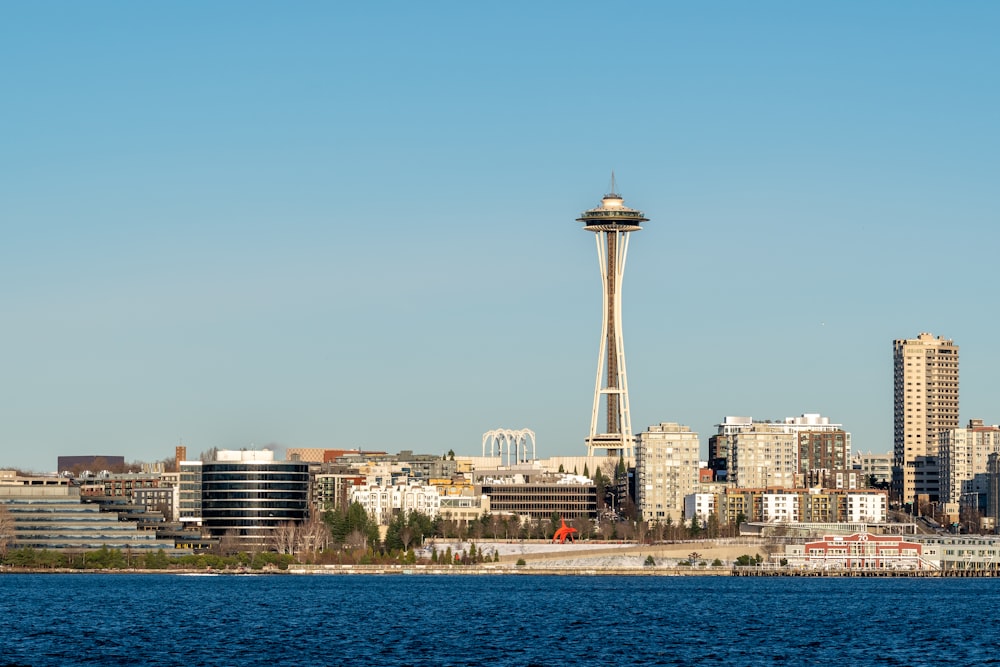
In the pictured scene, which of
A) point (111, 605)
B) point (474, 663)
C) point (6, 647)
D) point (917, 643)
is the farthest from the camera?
point (111, 605)

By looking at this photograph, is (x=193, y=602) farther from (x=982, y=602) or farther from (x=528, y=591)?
(x=982, y=602)

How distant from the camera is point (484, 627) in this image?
123312mm

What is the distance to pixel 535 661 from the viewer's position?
98750 mm

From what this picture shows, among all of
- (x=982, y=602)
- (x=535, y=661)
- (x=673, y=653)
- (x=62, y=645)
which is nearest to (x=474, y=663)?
(x=535, y=661)

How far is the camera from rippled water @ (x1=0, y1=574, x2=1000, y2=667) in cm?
10225

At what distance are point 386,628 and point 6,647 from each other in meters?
25.2

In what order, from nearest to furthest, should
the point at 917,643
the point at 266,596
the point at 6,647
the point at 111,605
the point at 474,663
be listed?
the point at 474,663
the point at 6,647
the point at 917,643
the point at 111,605
the point at 266,596

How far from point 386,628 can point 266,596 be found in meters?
45.5

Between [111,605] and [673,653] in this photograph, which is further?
[111,605]

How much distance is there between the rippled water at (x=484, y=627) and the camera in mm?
102250

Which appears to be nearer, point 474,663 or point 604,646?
point 474,663

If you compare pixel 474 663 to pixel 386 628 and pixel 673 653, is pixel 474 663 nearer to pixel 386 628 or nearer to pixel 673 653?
pixel 673 653

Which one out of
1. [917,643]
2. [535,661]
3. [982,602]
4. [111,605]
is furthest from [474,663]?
[982,602]

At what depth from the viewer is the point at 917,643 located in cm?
11494
